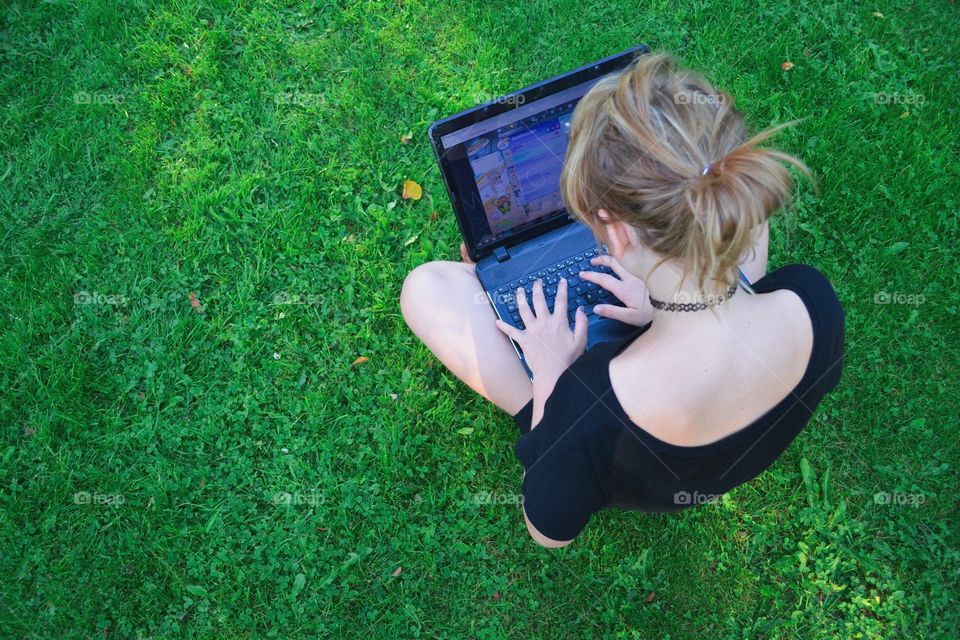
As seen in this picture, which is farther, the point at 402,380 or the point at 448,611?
the point at 402,380

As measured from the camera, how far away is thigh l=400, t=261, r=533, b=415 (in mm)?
2709

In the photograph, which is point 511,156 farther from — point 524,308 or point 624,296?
point 624,296

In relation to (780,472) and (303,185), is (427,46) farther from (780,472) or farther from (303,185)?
(780,472)

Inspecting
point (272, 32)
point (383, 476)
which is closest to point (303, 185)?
point (272, 32)

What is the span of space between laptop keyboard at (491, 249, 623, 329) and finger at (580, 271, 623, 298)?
0.08 metres

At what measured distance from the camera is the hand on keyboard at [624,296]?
2.56m

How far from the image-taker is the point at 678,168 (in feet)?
5.39

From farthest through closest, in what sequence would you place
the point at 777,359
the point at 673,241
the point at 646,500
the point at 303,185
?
the point at 303,185
the point at 646,500
the point at 777,359
the point at 673,241

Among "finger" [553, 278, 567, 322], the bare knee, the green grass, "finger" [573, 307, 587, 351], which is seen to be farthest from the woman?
the green grass

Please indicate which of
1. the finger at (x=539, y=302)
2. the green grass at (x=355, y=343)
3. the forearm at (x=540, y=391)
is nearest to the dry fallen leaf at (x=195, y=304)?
the green grass at (x=355, y=343)

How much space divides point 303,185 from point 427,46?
1077mm

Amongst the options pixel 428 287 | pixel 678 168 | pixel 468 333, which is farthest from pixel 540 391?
pixel 678 168

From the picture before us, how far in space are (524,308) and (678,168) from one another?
1.08m

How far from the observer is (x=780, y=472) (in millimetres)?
3217
